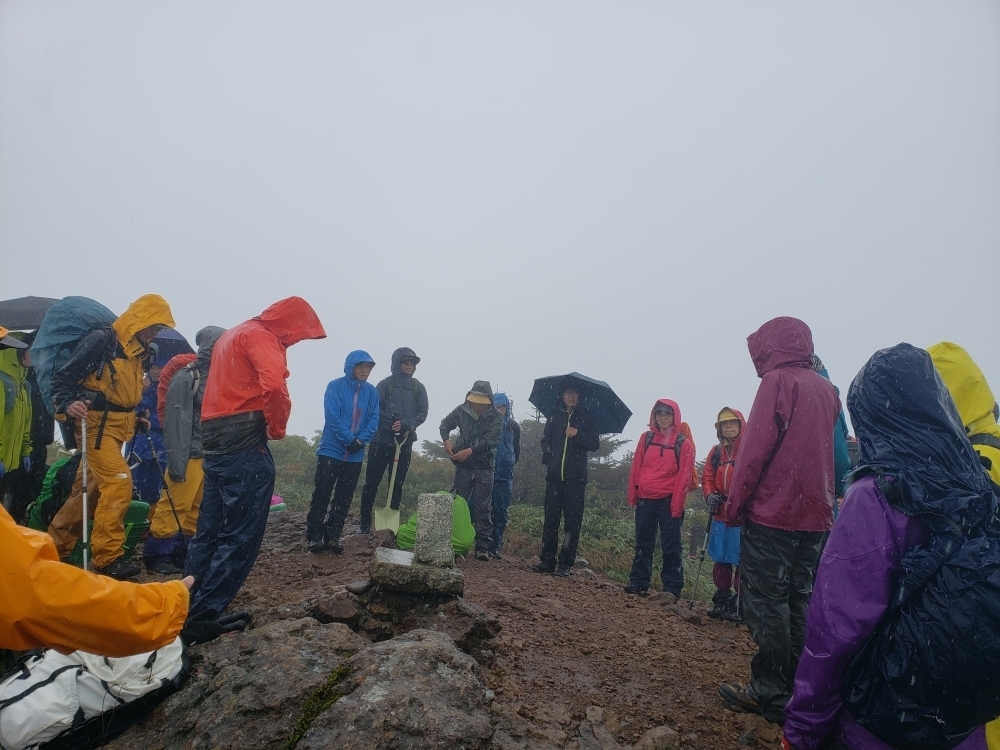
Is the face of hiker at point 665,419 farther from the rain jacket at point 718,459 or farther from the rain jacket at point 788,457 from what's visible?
the rain jacket at point 788,457

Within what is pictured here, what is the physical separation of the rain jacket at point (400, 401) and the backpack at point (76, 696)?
5187 mm

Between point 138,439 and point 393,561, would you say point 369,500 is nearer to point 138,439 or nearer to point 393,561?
point 138,439

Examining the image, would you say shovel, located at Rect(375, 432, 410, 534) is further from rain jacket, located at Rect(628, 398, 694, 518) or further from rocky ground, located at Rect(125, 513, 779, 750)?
rain jacket, located at Rect(628, 398, 694, 518)

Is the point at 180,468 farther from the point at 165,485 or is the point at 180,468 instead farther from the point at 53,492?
the point at 53,492

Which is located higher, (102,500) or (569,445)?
(569,445)

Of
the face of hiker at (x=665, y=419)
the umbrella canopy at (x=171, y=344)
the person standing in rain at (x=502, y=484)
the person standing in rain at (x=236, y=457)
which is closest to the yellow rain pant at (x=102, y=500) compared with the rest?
the person standing in rain at (x=236, y=457)

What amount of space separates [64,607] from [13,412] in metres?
5.40

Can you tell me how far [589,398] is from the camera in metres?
8.13

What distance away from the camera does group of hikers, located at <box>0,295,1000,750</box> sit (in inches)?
66.9

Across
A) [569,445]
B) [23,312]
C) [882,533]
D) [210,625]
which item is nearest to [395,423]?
[569,445]

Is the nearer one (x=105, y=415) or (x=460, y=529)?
(x=105, y=415)

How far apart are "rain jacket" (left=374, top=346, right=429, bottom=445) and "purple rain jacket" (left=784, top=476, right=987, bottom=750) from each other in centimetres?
662

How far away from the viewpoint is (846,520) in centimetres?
190

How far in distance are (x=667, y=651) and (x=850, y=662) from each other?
2893mm
